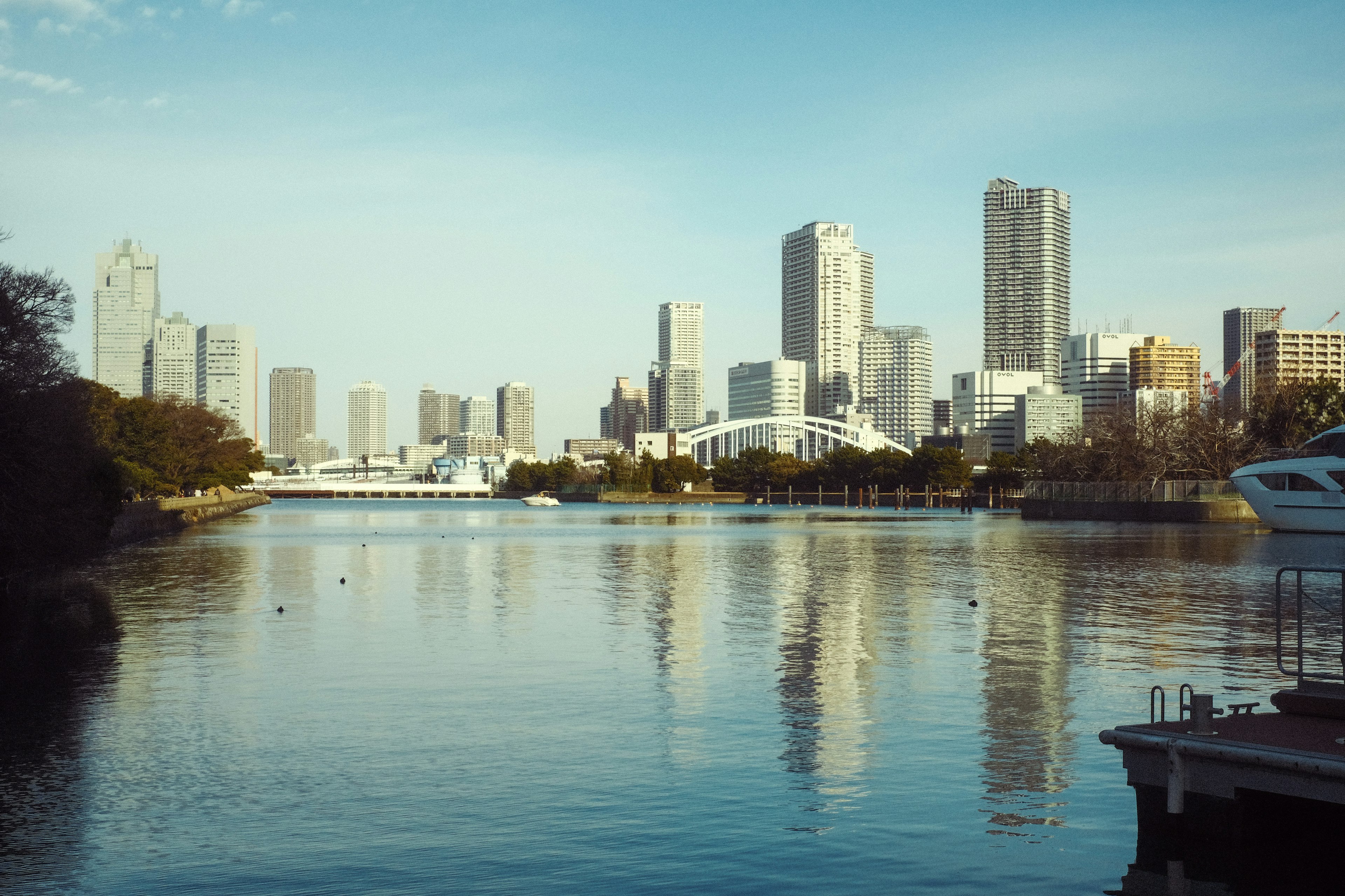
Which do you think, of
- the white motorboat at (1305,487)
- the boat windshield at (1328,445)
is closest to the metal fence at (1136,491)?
the white motorboat at (1305,487)

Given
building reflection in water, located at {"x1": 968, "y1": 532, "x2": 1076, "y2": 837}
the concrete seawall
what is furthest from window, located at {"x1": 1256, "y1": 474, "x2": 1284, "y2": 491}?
building reflection in water, located at {"x1": 968, "y1": 532, "x2": 1076, "y2": 837}

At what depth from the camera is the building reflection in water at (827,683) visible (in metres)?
16.0

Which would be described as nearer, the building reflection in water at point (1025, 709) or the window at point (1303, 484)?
the building reflection in water at point (1025, 709)

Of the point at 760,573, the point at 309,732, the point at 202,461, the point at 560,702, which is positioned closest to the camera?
the point at 309,732

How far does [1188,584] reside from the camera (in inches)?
1790

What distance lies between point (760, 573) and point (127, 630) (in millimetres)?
27401

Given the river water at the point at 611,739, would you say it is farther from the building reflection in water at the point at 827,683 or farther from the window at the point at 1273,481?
the window at the point at 1273,481

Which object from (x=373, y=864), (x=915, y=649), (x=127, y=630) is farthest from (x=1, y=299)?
(x=373, y=864)

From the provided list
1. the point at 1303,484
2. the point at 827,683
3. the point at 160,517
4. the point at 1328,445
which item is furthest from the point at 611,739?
the point at 160,517

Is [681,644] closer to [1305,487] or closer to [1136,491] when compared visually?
[1305,487]

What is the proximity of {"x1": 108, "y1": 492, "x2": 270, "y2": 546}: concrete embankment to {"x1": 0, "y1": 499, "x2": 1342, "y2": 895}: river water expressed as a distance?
3271cm

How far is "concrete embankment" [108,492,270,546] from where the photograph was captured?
2921 inches

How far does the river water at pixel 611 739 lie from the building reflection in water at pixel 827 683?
0.31 ft

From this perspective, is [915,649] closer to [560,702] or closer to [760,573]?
[560,702]
